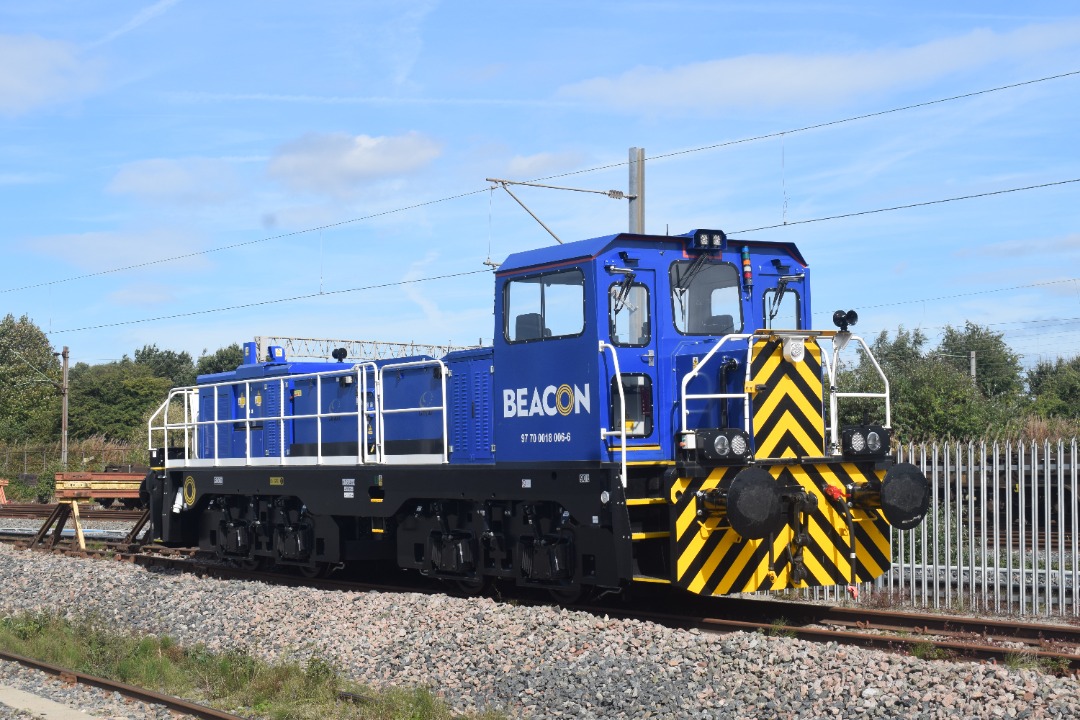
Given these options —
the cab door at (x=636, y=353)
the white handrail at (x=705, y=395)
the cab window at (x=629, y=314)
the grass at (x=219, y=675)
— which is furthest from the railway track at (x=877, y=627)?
the grass at (x=219, y=675)

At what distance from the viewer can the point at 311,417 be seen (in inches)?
539

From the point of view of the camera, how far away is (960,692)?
22.7ft

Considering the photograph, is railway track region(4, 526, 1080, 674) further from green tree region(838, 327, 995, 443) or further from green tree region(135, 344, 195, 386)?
green tree region(135, 344, 195, 386)

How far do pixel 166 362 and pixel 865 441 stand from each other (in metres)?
90.1

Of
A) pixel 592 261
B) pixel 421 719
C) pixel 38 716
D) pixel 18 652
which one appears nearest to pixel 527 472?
pixel 592 261

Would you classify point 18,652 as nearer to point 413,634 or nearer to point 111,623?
point 111,623

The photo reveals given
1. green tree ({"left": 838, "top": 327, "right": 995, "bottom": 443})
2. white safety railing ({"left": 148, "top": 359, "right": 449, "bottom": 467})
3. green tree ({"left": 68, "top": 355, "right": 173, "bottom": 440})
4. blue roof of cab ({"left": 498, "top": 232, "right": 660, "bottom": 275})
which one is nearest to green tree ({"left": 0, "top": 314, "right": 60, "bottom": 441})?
green tree ({"left": 68, "top": 355, "right": 173, "bottom": 440})

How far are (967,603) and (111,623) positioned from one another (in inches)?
382

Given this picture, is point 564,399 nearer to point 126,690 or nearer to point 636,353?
point 636,353

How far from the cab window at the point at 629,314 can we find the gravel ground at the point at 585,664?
2.63 m

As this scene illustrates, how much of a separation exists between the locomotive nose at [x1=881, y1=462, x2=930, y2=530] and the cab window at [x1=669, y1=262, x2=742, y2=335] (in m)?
2.08

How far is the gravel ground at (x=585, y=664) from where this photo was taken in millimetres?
6984

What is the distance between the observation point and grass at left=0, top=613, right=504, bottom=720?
26.3 feet

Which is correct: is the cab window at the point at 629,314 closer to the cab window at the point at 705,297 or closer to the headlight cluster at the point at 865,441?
the cab window at the point at 705,297
